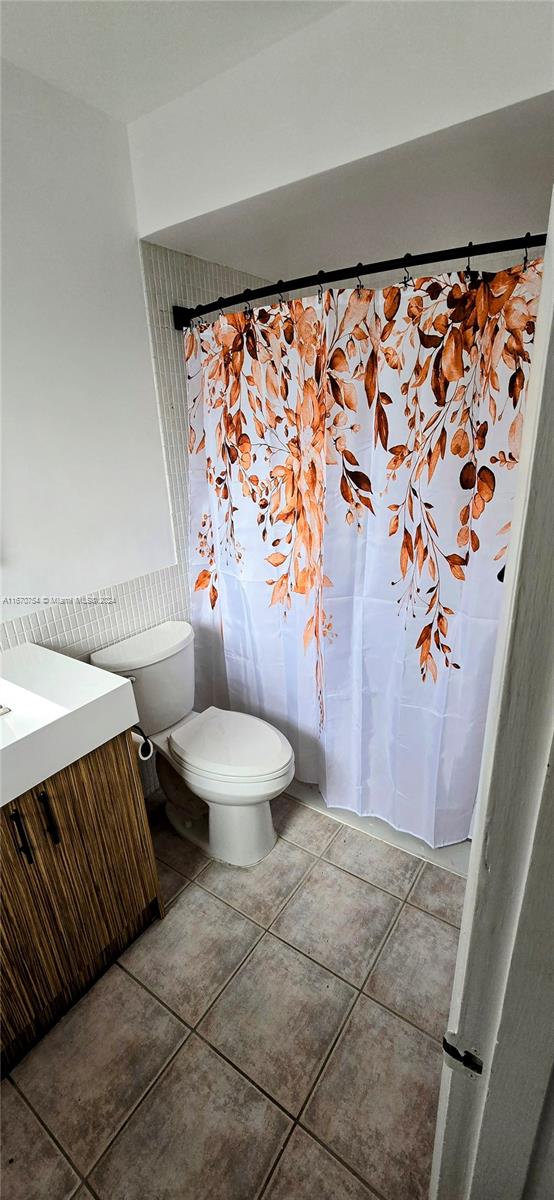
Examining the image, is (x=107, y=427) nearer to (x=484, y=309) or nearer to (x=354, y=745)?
(x=484, y=309)

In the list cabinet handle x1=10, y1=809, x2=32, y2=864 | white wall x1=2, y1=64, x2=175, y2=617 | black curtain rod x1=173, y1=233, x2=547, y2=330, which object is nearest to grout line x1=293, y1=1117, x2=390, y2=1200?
cabinet handle x1=10, y1=809, x2=32, y2=864

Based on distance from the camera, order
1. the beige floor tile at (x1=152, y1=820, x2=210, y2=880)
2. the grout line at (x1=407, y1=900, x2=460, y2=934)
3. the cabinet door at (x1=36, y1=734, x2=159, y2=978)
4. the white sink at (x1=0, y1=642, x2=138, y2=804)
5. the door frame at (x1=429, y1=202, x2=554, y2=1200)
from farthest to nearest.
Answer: the beige floor tile at (x1=152, y1=820, x2=210, y2=880) < the grout line at (x1=407, y1=900, x2=460, y2=934) < the cabinet door at (x1=36, y1=734, x2=159, y2=978) < the white sink at (x1=0, y1=642, x2=138, y2=804) < the door frame at (x1=429, y1=202, x2=554, y2=1200)

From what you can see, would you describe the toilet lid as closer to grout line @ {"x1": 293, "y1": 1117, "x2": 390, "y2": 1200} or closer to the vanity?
the vanity

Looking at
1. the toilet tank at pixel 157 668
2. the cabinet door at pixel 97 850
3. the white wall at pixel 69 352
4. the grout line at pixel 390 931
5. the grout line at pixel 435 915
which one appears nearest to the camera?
the cabinet door at pixel 97 850

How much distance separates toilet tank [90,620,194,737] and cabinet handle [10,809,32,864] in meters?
0.56

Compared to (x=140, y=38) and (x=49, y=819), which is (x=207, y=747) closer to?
(x=49, y=819)

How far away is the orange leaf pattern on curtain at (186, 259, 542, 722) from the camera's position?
3.99ft

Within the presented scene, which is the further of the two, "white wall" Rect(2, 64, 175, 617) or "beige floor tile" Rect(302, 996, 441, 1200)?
"white wall" Rect(2, 64, 175, 617)

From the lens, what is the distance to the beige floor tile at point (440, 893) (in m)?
1.58

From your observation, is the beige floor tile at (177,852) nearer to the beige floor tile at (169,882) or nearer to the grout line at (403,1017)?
the beige floor tile at (169,882)

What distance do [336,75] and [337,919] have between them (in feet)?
7.13

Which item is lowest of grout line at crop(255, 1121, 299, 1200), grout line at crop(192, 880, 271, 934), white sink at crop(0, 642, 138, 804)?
grout line at crop(255, 1121, 299, 1200)

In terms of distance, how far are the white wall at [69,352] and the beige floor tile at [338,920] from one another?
1.20m

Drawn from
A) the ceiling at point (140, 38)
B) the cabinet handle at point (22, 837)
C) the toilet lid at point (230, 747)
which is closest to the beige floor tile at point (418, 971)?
the toilet lid at point (230, 747)
